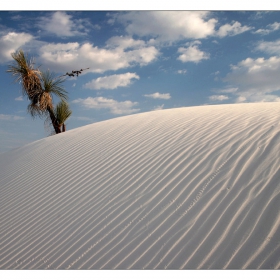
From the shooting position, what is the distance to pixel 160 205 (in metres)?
3.64

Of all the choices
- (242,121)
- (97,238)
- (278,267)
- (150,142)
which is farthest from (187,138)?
(278,267)

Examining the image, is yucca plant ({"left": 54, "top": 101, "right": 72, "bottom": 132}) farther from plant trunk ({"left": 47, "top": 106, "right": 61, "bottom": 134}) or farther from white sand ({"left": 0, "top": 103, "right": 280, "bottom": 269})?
white sand ({"left": 0, "top": 103, "right": 280, "bottom": 269})

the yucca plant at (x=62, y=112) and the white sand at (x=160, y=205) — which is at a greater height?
the yucca plant at (x=62, y=112)

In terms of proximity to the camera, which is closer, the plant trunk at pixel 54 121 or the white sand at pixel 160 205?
the white sand at pixel 160 205

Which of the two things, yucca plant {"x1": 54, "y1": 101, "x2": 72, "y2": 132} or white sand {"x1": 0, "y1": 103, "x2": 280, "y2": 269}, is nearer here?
white sand {"x1": 0, "y1": 103, "x2": 280, "y2": 269}

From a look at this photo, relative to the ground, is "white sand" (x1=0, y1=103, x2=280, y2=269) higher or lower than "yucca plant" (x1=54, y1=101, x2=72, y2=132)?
lower

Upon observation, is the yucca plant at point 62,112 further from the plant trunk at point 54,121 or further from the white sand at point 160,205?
the white sand at point 160,205

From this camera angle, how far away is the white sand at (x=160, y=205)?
2879 mm

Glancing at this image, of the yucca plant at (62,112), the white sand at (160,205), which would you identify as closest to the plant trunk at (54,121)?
the yucca plant at (62,112)

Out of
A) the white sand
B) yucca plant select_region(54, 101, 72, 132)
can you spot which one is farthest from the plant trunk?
the white sand

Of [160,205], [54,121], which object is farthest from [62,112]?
[160,205]

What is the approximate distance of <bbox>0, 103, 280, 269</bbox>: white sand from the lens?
2879 mm

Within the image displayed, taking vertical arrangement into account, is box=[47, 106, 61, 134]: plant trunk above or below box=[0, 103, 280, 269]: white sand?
above
